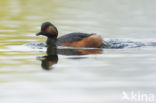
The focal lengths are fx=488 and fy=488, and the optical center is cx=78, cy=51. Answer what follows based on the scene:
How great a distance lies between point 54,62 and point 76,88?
3165 millimetres

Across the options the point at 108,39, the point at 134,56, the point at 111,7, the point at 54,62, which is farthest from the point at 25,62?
the point at 111,7

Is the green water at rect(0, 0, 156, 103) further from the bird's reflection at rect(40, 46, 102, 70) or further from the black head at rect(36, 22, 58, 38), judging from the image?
the black head at rect(36, 22, 58, 38)

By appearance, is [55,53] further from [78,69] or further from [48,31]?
[78,69]

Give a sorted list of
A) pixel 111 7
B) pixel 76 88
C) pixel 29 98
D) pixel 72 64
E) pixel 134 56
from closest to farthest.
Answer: pixel 29 98, pixel 76 88, pixel 72 64, pixel 134 56, pixel 111 7

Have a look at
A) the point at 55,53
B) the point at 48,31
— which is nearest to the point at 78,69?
the point at 55,53

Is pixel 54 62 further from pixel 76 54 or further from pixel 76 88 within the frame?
pixel 76 88

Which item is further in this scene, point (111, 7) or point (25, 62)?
point (111, 7)

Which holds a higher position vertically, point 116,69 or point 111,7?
point 111,7

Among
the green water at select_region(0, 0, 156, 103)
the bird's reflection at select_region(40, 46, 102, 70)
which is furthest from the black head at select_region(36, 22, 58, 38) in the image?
the bird's reflection at select_region(40, 46, 102, 70)

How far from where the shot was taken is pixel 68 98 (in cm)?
848

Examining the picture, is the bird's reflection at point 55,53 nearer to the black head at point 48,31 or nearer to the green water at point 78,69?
the green water at point 78,69

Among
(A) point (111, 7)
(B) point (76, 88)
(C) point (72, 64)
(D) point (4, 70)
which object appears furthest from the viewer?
(A) point (111, 7)

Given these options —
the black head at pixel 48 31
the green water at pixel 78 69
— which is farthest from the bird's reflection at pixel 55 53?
the black head at pixel 48 31

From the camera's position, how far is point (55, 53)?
555 inches
